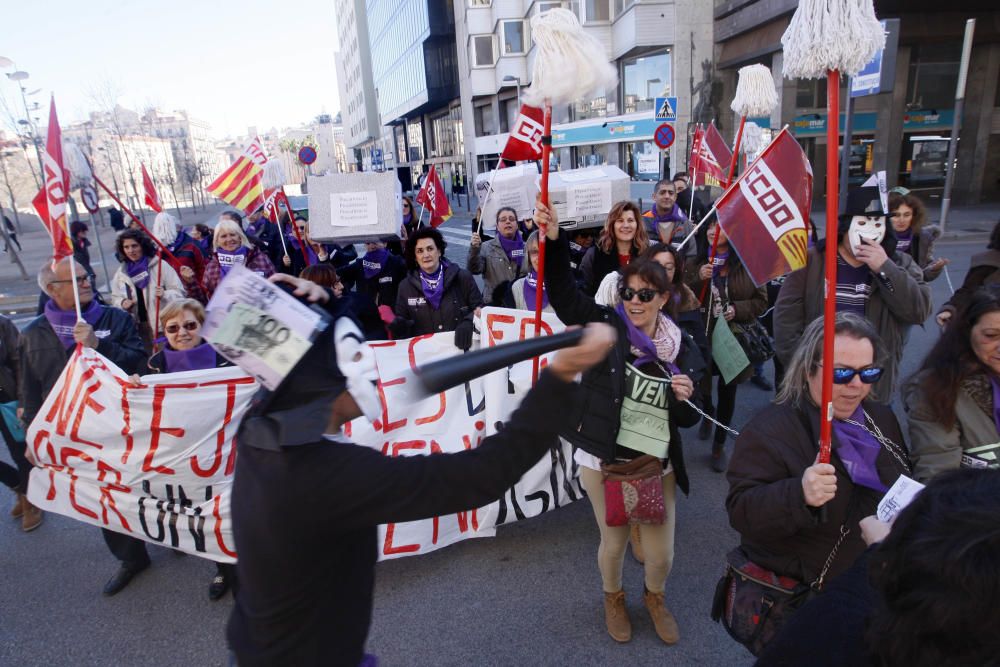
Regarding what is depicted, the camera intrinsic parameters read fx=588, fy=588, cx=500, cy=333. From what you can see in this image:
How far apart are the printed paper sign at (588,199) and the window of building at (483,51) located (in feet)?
110

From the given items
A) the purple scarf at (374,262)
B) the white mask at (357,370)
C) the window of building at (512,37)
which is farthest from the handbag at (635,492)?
the window of building at (512,37)

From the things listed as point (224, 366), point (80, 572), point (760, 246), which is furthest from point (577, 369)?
point (80, 572)

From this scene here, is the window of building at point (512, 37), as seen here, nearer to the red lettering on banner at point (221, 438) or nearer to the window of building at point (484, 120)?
the window of building at point (484, 120)

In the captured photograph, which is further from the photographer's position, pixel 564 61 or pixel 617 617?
pixel 617 617

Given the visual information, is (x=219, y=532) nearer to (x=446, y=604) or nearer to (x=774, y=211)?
(x=446, y=604)

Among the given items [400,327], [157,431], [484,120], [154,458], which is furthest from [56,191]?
[484,120]

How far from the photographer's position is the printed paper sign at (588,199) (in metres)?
6.23

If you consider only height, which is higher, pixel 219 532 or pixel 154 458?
pixel 154 458

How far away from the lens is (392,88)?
6012cm

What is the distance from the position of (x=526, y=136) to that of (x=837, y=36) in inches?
125

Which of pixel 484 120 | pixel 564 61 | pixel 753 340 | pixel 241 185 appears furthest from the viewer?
pixel 484 120

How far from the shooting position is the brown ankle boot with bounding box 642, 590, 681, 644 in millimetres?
2918

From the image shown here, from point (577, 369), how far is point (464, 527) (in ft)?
8.40

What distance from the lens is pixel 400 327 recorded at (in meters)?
5.08
